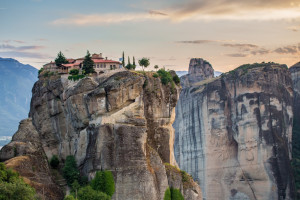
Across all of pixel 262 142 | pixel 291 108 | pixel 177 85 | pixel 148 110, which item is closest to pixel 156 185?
pixel 148 110

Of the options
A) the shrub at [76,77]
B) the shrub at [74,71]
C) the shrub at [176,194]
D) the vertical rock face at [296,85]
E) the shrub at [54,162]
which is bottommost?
the shrub at [176,194]

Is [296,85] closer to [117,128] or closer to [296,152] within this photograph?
[296,152]

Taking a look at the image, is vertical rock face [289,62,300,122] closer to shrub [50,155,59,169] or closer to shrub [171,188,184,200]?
shrub [171,188,184,200]

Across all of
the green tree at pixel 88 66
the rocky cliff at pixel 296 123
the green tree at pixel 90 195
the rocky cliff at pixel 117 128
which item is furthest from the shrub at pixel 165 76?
the rocky cliff at pixel 296 123

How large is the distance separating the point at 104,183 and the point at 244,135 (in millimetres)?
49850

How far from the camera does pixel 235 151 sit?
3821 inches

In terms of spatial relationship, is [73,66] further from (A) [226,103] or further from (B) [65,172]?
(A) [226,103]

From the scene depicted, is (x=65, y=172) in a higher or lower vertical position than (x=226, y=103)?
lower

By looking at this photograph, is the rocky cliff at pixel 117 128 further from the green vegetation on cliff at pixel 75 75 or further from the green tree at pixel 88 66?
the green tree at pixel 88 66

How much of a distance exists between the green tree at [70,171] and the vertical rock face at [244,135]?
45.7 meters

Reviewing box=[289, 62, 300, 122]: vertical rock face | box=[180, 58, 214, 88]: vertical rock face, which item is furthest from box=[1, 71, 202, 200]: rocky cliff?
box=[180, 58, 214, 88]: vertical rock face

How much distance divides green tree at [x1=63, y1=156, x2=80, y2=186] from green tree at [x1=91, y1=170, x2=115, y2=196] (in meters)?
2.73

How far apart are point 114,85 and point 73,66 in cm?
1029

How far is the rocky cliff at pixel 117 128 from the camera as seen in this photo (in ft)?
164
